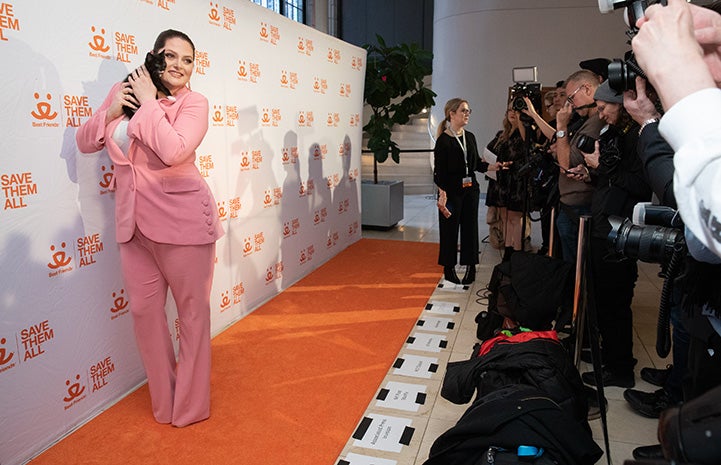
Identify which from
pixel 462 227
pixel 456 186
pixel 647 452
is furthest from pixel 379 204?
pixel 647 452

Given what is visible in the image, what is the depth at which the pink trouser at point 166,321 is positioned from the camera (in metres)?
2.47

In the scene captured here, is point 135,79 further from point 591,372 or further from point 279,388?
point 591,372

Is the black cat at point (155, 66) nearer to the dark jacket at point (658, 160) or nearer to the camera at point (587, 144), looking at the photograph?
the dark jacket at point (658, 160)

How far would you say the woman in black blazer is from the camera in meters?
4.53

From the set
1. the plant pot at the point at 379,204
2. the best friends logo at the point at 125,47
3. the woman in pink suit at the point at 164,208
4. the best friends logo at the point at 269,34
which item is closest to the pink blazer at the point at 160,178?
the woman in pink suit at the point at 164,208

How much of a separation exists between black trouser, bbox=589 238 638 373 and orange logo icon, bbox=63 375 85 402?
8.44 ft

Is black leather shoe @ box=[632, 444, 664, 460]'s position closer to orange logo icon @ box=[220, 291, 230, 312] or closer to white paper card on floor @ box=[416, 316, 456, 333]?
white paper card on floor @ box=[416, 316, 456, 333]

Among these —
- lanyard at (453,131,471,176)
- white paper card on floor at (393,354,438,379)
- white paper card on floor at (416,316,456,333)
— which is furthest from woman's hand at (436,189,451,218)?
white paper card on floor at (393,354,438,379)

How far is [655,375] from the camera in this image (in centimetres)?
303

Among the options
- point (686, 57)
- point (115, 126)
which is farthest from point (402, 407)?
point (686, 57)

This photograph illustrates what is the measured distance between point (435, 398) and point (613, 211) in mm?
1309

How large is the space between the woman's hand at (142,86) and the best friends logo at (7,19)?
458mm

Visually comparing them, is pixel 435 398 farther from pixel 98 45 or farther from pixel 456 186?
pixel 98 45

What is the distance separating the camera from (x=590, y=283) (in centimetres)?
216
